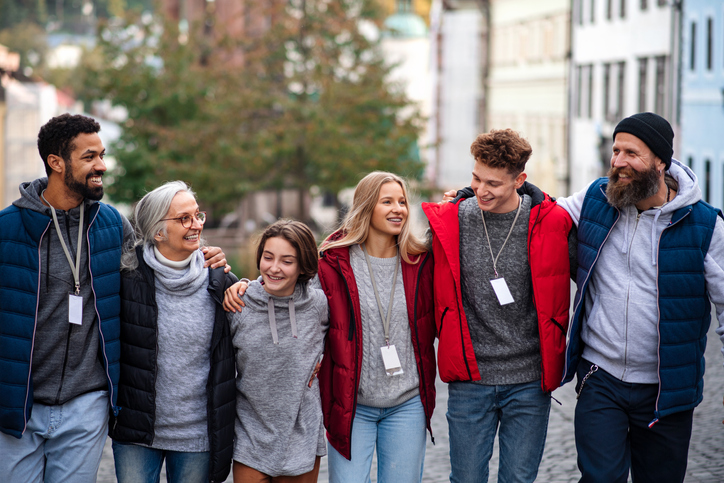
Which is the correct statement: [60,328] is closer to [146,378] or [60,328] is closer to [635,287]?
[146,378]

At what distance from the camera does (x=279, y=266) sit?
187 inches

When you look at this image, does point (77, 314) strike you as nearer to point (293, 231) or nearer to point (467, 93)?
point (293, 231)

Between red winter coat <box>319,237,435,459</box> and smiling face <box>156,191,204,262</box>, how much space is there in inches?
26.5

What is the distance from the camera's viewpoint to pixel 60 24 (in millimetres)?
93500

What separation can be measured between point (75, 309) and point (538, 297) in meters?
2.20

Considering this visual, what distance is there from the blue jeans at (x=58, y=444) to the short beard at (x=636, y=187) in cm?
265

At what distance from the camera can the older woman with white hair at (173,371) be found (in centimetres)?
462

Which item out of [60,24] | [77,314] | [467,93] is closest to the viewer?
[77,314]

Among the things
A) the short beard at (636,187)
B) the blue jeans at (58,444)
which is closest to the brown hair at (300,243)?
the blue jeans at (58,444)

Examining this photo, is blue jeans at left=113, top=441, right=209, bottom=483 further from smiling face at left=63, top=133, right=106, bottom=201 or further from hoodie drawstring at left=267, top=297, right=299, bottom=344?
smiling face at left=63, top=133, right=106, bottom=201

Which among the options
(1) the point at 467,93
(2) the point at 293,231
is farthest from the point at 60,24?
(2) the point at 293,231

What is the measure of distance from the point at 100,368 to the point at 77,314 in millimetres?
300

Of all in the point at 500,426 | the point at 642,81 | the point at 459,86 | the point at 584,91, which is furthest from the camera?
the point at 459,86

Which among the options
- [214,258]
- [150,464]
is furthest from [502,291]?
[150,464]
